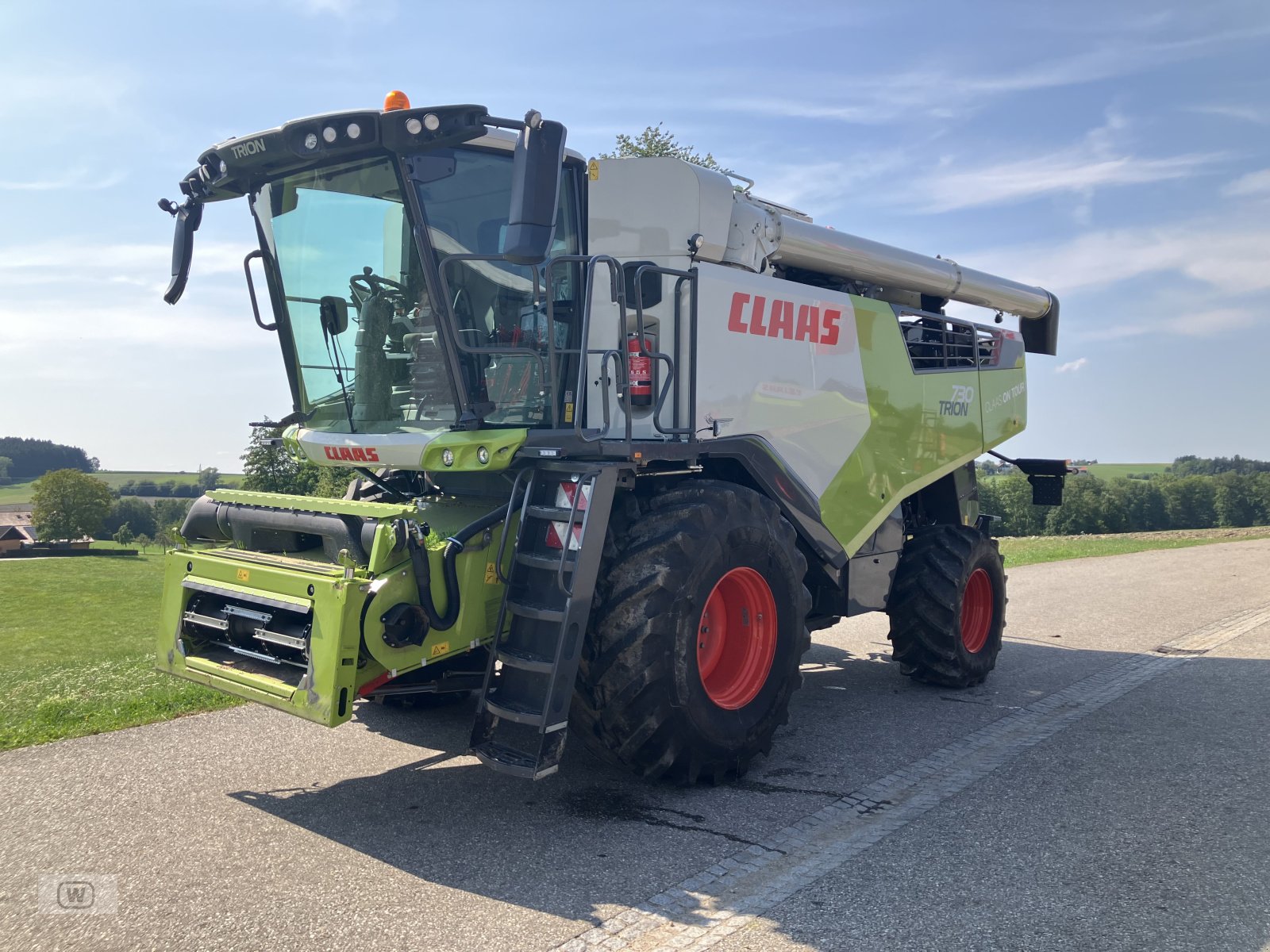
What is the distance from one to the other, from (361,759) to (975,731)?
12.3 ft

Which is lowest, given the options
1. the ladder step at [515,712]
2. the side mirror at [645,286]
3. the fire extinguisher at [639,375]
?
the ladder step at [515,712]

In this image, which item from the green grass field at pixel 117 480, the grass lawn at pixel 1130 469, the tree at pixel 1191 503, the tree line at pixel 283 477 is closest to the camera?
A: the tree line at pixel 283 477

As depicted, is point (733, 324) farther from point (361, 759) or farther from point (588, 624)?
point (361, 759)

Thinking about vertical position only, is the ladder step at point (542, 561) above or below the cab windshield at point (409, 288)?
below

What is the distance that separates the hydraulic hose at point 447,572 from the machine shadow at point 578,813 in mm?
910

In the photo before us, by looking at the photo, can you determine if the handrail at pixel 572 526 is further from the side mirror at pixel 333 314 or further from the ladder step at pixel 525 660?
the side mirror at pixel 333 314

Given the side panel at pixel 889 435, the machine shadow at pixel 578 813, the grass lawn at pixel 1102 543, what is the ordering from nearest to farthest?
the machine shadow at pixel 578 813 → the side panel at pixel 889 435 → the grass lawn at pixel 1102 543

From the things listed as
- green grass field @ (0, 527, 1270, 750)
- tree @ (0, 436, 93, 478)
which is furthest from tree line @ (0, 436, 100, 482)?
green grass field @ (0, 527, 1270, 750)

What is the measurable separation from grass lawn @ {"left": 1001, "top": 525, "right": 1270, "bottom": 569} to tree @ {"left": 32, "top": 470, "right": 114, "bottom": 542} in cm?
7175

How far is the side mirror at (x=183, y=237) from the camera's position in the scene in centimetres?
532

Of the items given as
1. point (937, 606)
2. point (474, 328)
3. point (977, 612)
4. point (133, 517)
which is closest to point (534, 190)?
point (474, 328)

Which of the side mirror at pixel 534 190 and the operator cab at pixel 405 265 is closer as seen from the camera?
the side mirror at pixel 534 190

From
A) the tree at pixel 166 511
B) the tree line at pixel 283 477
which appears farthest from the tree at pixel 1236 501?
the tree at pixel 166 511

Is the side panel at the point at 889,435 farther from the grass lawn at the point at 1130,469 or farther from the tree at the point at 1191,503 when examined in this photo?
the grass lawn at the point at 1130,469
